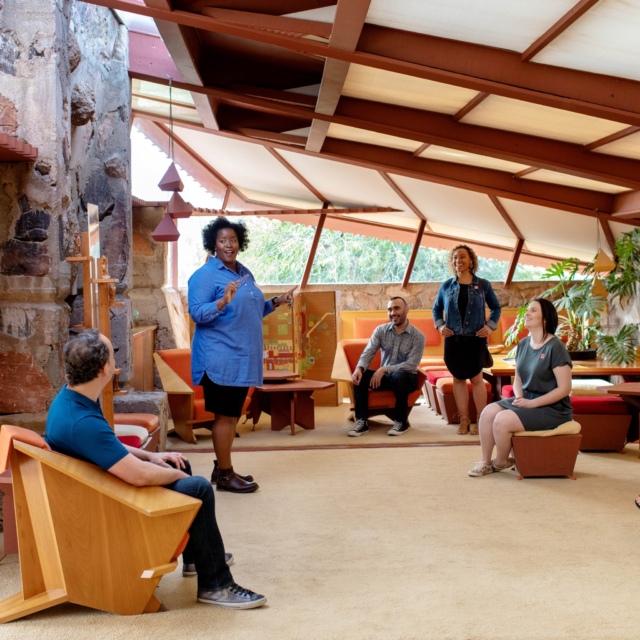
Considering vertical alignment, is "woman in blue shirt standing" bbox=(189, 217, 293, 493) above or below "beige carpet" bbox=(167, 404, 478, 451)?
above

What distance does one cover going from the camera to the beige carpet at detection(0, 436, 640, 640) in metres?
2.81

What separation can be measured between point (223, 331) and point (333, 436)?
264 cm

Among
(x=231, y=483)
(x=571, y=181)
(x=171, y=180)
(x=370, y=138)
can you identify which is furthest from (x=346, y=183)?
(x=231, y=483)

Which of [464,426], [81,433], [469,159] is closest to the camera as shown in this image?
[81,433]

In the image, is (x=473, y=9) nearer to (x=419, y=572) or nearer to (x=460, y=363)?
(x=419, y=572)

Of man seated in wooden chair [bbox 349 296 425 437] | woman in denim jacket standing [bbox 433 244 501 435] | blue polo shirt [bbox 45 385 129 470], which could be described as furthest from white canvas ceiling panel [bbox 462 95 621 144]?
blue polo shirt [bbox 45 385 129 470]

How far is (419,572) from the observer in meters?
3.40

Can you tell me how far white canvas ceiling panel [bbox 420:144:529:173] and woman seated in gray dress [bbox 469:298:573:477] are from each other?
248 centimetres

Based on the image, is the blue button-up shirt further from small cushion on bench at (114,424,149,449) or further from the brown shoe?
the brown shoe

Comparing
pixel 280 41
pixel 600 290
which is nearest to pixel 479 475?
pixel 280 41

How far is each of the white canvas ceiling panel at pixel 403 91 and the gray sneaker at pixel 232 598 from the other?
148 inches

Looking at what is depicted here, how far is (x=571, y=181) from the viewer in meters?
7.66

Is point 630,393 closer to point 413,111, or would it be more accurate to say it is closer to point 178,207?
point 413,111

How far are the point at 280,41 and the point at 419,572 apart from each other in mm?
2949
